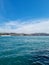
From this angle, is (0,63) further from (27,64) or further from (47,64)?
(47,64)

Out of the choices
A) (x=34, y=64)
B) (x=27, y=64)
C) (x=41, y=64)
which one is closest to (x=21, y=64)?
(x=27, y=64)

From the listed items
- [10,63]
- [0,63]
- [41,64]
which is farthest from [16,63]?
[41,64]

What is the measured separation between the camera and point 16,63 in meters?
12.4

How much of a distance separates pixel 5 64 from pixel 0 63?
2.32 ft

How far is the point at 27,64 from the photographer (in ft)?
38.5

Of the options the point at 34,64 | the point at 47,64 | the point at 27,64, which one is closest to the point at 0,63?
the point at 27,64

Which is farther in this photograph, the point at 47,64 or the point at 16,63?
the point at 16,63

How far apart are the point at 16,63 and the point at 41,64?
114 inches

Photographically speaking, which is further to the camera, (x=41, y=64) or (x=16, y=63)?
(x=16, y=63)

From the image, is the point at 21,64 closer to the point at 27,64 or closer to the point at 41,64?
the point at 27,64

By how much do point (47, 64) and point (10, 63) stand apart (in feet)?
13.7

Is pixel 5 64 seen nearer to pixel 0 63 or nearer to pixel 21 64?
pixel 0 63

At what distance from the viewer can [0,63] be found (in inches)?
489

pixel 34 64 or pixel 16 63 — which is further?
pixel 16 63
